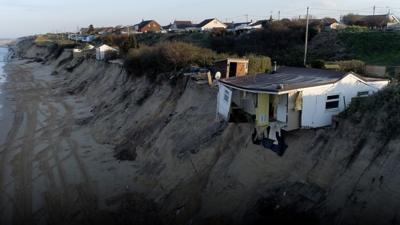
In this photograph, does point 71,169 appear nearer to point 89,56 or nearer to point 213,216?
point 213,216

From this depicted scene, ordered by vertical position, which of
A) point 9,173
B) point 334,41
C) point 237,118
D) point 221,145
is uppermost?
point 334,41

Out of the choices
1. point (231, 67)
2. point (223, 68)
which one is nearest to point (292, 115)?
point (231, 67)

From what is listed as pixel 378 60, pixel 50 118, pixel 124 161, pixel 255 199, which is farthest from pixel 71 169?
pixel 378 60

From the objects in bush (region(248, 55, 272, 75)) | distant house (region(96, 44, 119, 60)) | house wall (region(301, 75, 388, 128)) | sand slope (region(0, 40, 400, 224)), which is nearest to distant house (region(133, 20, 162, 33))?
distant house (region(96, 44, 119, 60))

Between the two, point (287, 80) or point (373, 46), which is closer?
point (287, 80)

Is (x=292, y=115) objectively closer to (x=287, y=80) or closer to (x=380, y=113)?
(x=287, y=80)

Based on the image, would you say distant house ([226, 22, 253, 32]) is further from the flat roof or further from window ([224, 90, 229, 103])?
window ([224, 90, 229, 103])

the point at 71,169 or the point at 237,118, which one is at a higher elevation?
the point at 237,118
